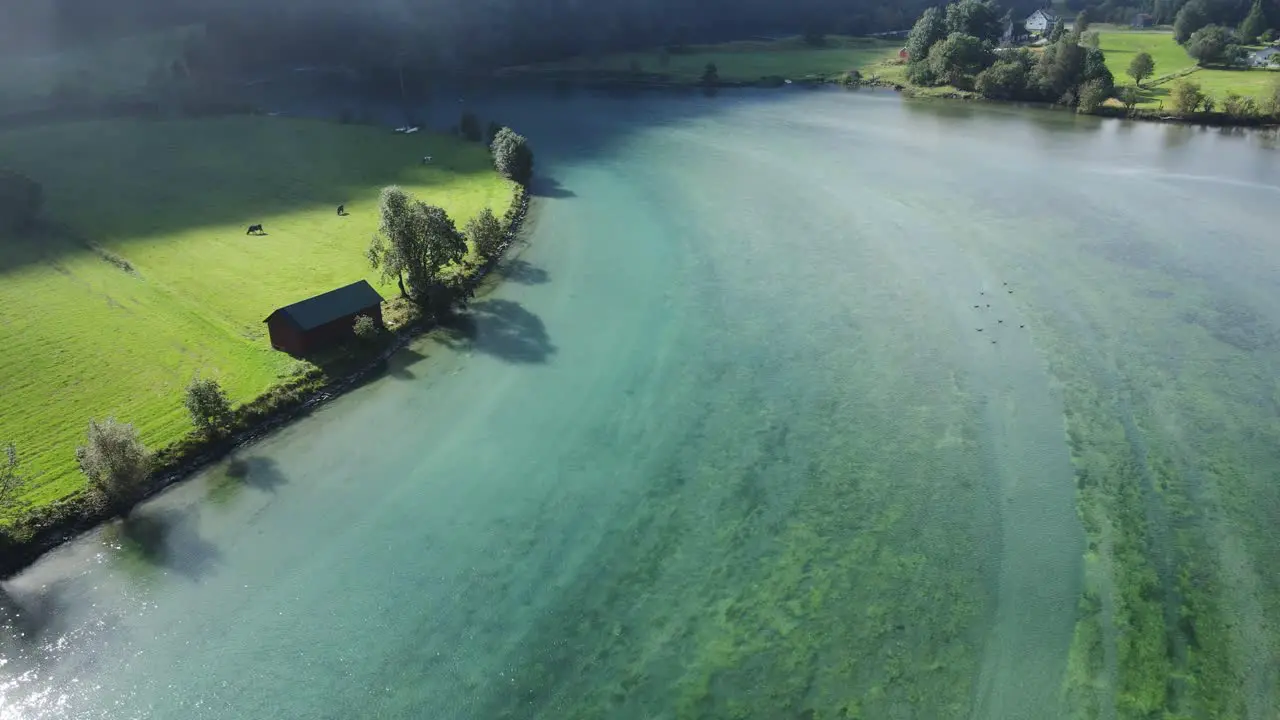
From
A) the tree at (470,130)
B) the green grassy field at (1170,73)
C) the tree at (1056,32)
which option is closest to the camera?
the tree at (470,130)

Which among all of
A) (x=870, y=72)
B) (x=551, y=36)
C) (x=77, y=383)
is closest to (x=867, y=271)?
(x=77, y=383)

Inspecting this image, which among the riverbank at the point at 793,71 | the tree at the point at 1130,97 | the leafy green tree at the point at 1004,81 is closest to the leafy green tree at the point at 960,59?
the riverbank at the point at 793,71

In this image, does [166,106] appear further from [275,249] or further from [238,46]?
[275,249]

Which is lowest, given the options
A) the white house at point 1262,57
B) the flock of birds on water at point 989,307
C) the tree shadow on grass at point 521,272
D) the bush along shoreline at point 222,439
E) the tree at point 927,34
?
the bush along shoreline at point 222,439

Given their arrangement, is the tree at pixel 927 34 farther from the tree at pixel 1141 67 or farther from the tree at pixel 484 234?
the tree at pixel 484 234

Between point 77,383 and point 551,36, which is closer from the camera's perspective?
point 77,383

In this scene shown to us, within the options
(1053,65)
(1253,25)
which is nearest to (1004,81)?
(1053,65)

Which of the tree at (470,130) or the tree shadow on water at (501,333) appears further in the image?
the tree at (470,130)
